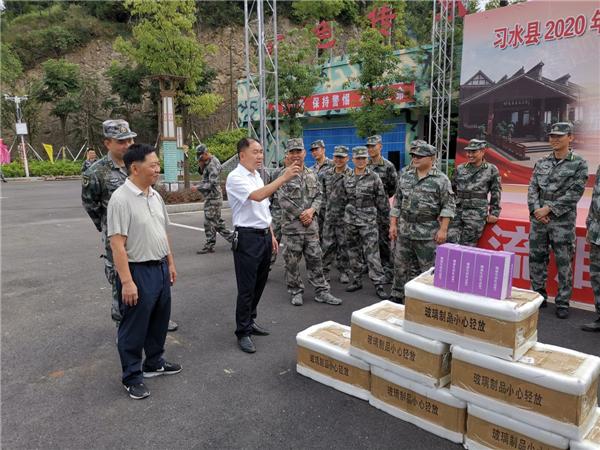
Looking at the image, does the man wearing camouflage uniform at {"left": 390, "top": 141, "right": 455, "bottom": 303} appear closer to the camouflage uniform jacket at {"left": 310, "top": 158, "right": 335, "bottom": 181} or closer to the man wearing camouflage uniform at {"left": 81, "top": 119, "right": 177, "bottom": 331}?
the camouflage uniform jacket at {"left": 310, "top": 158, "right": 335, "bottom": 181}

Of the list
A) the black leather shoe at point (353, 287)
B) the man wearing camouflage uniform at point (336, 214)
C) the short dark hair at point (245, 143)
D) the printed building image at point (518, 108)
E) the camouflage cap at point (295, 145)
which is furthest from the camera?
the printed building image at point (518, 108)

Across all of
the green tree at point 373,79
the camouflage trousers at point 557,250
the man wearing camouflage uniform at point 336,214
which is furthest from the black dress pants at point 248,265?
the green tree at point 373,79

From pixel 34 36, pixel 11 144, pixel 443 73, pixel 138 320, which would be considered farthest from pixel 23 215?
pixel 34 36

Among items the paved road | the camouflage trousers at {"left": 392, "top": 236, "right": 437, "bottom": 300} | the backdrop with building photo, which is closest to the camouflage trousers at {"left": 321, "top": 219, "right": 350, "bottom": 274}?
the paved road

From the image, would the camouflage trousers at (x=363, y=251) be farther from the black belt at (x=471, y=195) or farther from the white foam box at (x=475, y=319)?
the white foam box at (x=475, y=319)

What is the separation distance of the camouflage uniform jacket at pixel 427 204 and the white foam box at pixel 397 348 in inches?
60.5

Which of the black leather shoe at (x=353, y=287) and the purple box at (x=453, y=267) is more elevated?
the purple box at (x=453, y=267)

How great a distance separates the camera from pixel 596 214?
410cm

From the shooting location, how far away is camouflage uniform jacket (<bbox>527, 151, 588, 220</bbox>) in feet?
14.4

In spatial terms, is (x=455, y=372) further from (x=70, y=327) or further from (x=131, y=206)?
(x=70, y=327)

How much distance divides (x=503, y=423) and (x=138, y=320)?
2.21 meters

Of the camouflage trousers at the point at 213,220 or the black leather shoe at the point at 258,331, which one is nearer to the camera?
the black leather shoe at the point at 258,331

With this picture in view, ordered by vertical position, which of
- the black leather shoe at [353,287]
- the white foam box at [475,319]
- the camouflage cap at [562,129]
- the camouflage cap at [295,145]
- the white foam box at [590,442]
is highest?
the camouflage cap at [562,129]

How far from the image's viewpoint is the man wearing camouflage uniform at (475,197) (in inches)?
201
